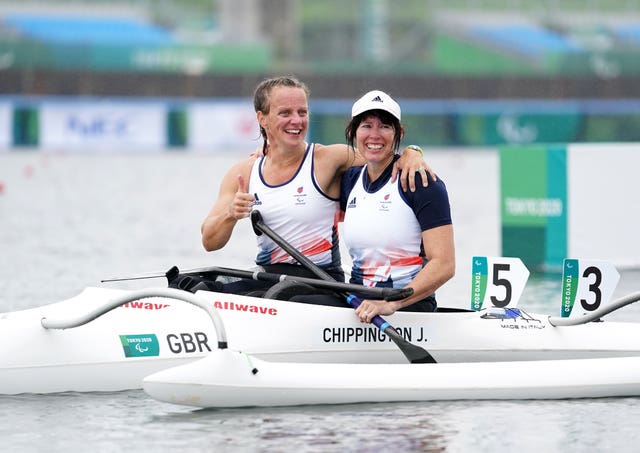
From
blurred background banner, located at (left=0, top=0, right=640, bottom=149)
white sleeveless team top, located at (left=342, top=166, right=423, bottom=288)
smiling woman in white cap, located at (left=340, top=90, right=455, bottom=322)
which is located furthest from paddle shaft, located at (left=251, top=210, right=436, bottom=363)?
blurred background banner, located at (left=0, top=0, right=640, bottom=149)

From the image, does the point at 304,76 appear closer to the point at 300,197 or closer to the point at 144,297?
the point at 300,197

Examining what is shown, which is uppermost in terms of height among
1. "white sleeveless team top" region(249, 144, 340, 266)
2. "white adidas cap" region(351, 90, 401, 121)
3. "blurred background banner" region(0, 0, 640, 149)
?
"blurred background banner" region(0, 0, 640, 149)

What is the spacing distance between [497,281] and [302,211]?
128 cm

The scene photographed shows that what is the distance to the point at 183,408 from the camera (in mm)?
7852

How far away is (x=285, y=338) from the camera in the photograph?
8.16 metres

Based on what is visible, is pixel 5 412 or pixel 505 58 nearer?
pixel 5 412

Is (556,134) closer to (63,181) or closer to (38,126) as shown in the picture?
(38,126)

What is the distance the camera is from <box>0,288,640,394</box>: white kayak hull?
26.2ft

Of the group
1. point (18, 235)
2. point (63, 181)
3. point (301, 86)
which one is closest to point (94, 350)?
point (301, 86)

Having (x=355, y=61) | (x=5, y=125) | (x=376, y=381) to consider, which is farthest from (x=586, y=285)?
(x=355, y=61)

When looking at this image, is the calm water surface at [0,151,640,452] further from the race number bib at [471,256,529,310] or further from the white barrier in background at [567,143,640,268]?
the race number bib at [471,256,529,310]

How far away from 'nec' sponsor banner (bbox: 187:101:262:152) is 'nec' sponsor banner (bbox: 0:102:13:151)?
5489 mm

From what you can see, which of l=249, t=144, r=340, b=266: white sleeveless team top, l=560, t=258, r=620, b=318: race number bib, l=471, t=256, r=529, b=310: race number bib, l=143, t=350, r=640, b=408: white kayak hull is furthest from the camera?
l=471, t=256, r=529, b=310: race number bib

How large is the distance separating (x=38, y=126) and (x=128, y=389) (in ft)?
125
